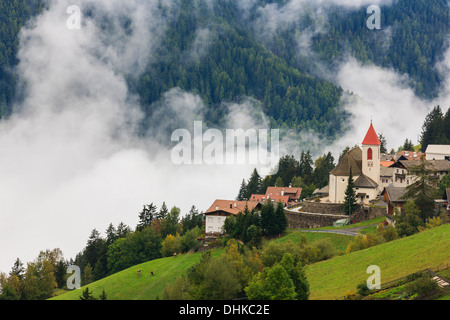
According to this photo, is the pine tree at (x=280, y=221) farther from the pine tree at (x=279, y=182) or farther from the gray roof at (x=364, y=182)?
the pine tree at (x=279, y=182)

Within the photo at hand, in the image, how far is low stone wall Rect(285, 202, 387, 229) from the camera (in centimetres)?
6222

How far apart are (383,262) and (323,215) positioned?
86.9 ft

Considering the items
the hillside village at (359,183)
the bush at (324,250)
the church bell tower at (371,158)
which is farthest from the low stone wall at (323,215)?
the bush at (324,250)

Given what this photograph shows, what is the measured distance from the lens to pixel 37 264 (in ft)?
213

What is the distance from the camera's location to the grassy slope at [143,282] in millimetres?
32375

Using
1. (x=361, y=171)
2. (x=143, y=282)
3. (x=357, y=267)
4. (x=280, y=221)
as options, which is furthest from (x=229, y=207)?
(x=357, y=267)

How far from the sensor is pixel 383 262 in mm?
37500

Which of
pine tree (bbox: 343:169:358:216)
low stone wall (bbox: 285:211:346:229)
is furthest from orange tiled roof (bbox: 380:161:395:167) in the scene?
low stone wall (bbox: 285:211:346:229)

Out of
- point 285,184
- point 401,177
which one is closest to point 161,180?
point 285,184

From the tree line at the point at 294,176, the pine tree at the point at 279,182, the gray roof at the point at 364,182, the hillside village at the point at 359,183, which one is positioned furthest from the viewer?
the pine tree at the point at 279,182

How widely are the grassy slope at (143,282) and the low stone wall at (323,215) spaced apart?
12.0m
